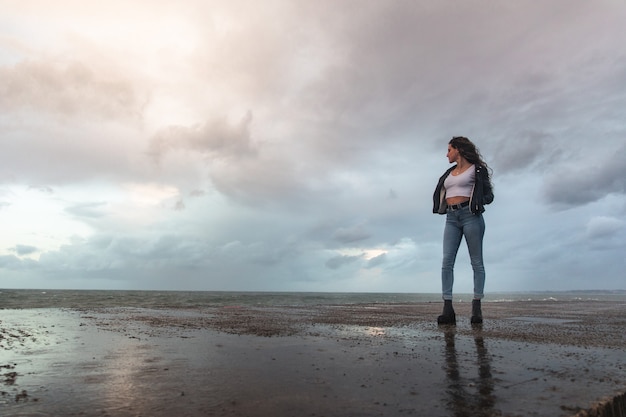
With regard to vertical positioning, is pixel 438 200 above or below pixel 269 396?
above

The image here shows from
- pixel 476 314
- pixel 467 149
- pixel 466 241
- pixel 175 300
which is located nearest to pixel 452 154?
pixel 467 149

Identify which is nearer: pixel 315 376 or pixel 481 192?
pixel 315 376

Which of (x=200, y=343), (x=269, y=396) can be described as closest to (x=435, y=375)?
(x=269, y=396)

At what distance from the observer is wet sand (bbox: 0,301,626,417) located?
2.53 m

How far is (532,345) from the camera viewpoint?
5.20m

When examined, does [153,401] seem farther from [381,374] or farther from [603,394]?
[603,394]

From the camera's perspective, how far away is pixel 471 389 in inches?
114

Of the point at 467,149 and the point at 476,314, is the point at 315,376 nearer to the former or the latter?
the point at 476,314

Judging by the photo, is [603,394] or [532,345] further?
[532,345]

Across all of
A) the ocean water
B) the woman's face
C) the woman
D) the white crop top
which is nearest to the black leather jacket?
the woman

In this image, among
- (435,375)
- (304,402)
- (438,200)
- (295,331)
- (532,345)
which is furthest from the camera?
(438,200)

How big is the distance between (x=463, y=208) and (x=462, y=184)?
1.63 ft

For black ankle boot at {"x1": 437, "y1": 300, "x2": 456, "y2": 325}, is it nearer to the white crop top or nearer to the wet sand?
the wet sand

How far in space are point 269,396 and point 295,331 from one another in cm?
432
